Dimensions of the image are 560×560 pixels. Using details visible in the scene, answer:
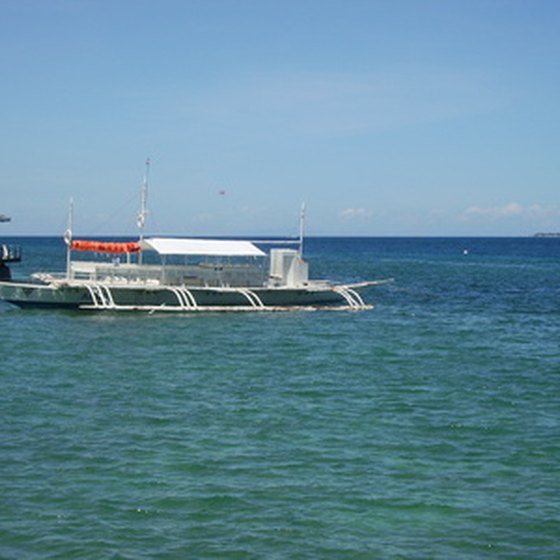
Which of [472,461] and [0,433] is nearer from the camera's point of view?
[472,461]

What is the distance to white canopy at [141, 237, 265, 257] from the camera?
2143 inches

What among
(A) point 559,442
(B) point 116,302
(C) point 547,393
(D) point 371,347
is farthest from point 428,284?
(A) point 559,442

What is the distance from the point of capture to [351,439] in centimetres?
2206

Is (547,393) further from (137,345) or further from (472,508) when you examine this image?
(137,345)

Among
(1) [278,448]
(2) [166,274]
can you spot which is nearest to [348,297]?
(2) [166,274]

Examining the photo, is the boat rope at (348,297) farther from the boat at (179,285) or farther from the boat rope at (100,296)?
the boat rope at (100,296)

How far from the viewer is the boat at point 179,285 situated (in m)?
51.4

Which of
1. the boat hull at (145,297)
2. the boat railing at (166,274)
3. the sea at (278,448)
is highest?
the boat railing at (166,274)

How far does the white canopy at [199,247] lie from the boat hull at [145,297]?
2.69 m

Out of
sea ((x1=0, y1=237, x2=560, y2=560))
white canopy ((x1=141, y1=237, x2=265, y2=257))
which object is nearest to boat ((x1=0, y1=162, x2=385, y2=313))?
white canopy ((x1=141, y1=237, x2=265, y2=257))

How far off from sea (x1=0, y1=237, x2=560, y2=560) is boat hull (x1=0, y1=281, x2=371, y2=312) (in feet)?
29.8

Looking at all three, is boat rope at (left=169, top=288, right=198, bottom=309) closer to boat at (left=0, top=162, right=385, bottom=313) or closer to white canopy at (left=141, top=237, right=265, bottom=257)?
boat at (left=0, top=162, right=385, bottom=313)

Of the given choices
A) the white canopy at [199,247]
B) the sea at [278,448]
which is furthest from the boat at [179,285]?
the sea at [278,448]

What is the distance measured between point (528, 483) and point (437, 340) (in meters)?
23.6
